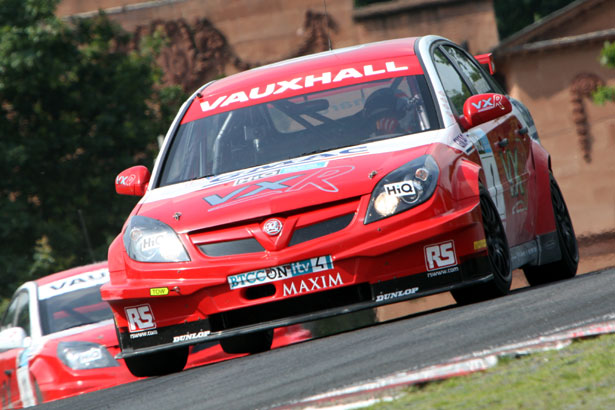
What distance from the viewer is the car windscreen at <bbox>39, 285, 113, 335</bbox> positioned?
1001 centimetres

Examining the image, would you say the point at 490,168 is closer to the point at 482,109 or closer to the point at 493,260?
the point at 482,109

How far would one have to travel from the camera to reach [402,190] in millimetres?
6523

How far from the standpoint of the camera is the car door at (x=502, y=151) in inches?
293

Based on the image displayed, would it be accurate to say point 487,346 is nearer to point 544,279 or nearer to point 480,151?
point 480,151

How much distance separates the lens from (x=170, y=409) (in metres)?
5.07

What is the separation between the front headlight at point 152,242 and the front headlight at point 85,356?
7.78 feet

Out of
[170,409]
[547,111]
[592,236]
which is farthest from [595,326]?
[547,111]

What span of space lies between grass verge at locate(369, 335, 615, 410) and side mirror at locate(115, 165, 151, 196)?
13.2ft

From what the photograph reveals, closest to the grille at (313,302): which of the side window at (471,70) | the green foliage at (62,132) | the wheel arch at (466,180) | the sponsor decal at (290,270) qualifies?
the sponsor decal at (290,270)

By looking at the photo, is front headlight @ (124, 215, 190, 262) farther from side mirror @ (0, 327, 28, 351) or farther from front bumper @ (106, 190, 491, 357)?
side mirror @ (0, 327, 28, 351)

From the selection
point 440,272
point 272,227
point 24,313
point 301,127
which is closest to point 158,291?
point 272,227

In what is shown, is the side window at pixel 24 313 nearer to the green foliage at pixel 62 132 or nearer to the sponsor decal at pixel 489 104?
the sponsor decal at pixel 489 104

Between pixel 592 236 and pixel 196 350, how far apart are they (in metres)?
10.3

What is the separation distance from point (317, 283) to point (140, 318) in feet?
3.20
